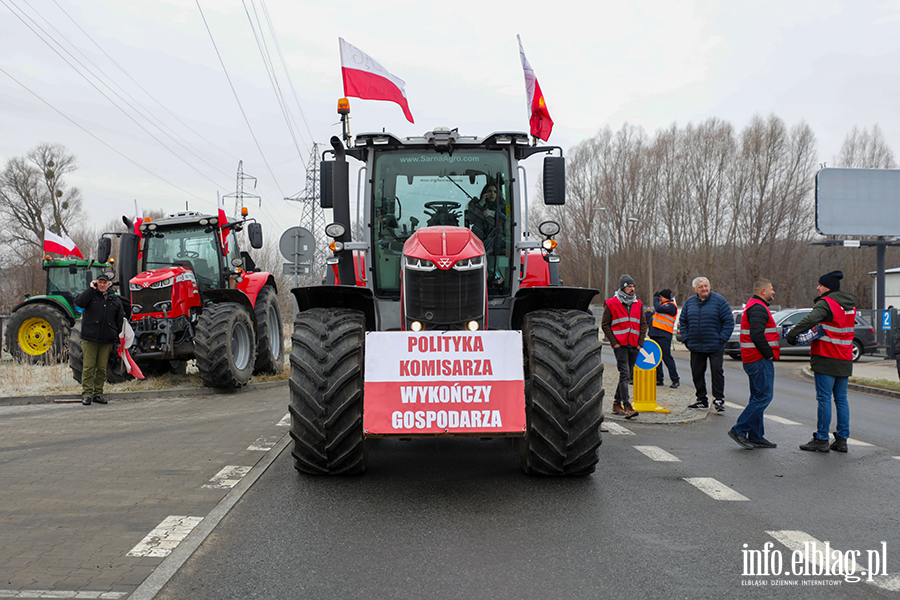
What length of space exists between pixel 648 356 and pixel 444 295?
526cm

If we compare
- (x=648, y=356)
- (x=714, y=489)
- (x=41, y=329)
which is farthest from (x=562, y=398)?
(x=41, y=329)

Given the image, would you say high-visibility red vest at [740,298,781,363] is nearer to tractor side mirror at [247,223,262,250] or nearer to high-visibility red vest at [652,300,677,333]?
high-visibility red vest at [652,300,677,333]

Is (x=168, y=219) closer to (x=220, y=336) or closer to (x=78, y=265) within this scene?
(x=220, y=336)

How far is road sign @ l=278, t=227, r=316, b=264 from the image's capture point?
566 inches

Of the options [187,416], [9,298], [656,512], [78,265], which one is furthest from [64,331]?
[9,298]

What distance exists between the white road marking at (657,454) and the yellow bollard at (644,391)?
8.59 feet

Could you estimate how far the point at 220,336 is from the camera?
11.0 meters

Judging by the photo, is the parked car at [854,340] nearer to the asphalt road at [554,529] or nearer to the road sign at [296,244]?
the road sign at [296,244]

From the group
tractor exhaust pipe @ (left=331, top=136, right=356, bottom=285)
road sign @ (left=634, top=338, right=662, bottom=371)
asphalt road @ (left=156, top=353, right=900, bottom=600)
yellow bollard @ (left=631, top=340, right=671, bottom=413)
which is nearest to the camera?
asphalt road @ (left=156, top=353, right=900, bottom=600)

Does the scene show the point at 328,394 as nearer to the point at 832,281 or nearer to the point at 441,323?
the point at 441,323

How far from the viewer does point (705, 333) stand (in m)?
10.6

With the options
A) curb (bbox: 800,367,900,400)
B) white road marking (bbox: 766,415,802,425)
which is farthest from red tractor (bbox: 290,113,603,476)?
curb (bbox: 800,367,900,400)

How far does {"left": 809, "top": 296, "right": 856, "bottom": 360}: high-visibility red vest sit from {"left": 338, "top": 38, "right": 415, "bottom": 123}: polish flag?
5.43 metres

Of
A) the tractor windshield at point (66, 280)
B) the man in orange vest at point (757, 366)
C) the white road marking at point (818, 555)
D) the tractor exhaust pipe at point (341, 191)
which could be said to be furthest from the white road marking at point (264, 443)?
→ the tractor windshield at point (66, 280)
